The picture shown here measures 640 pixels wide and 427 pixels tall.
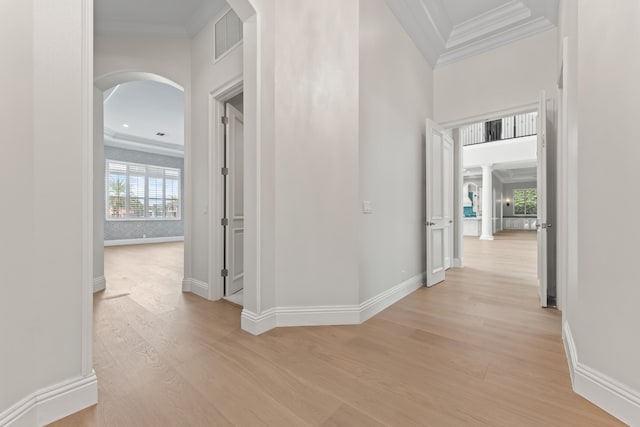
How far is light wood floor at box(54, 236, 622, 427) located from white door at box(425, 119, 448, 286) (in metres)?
0.94

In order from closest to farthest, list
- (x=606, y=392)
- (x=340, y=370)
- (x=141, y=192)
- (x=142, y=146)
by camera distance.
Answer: (x=606, y=392) < (x=340, y=370) < (x=142, y=146) < (x=141, y=192)

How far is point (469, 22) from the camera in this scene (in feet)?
12.3

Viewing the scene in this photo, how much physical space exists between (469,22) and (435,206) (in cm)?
255

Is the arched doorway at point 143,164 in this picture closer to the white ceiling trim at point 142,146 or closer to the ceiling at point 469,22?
the white ceiling trim at point 142,146

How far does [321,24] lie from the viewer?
8.34 ft

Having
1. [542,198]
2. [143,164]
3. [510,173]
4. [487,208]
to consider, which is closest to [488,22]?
[542,198]

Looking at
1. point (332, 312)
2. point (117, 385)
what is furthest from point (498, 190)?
point (117, 385)

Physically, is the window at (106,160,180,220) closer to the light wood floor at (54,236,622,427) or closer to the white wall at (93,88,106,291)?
the white wall at (93,88,106,291)

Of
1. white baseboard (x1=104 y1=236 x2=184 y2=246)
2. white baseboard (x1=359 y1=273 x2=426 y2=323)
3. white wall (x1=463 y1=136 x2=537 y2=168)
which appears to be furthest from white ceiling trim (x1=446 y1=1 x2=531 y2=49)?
white baseboard (x1=104 y1=236 x2=184 y2=246)

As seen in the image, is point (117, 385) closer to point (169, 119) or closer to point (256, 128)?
point (256, 128)

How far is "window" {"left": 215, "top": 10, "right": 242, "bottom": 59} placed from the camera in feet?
10.2

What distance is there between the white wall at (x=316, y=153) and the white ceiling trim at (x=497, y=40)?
234 centimetres

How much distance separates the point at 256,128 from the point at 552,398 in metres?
2.68

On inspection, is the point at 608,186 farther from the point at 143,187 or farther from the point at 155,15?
the point at 143,187
